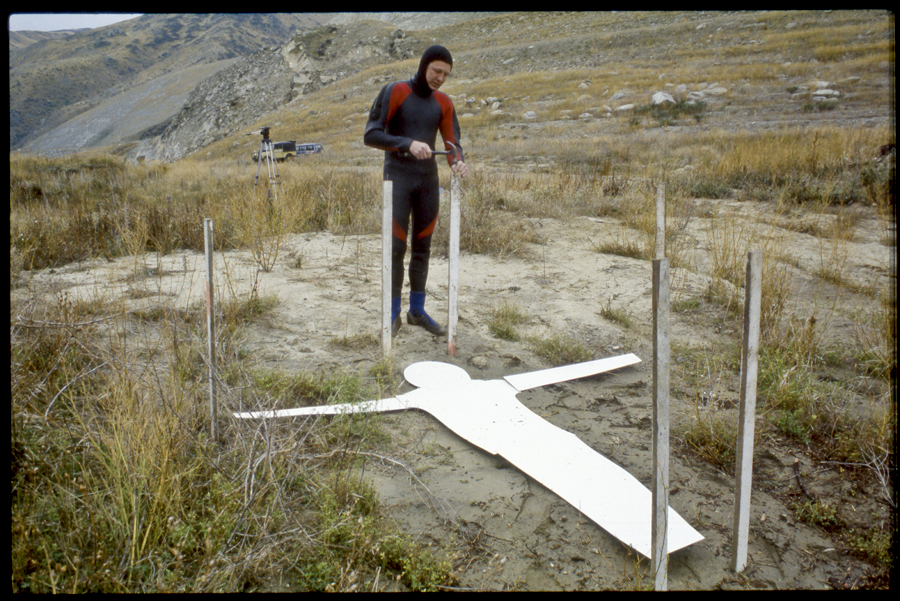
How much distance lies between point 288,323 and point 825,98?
19.9 metres

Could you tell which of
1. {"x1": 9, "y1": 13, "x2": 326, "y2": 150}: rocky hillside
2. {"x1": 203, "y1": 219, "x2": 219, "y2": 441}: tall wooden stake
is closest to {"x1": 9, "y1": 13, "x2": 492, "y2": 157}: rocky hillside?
{"x1": 9, "y1": 13, "x2": 326, "y2": 150}: rocky hillside

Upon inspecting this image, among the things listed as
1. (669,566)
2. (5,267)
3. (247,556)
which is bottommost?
(669,566)

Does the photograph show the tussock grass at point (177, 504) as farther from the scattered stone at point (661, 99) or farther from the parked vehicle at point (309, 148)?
the scattered stone at point (661, 99)

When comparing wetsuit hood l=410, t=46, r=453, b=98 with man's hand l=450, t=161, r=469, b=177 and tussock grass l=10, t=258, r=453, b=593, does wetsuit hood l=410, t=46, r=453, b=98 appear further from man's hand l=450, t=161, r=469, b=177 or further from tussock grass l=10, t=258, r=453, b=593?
tussock grass l=10, t=258, r=453, b=593

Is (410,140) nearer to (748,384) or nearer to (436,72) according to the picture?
(436,72)

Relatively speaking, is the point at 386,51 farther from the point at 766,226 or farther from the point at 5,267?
the point at 5,267

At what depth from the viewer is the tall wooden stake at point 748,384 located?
167 cm

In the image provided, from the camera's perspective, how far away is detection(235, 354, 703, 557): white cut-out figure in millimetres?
2133

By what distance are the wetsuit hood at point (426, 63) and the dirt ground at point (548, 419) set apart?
6.16 feet

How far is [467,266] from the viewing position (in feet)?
19.3

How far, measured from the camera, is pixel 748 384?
67.9 inches

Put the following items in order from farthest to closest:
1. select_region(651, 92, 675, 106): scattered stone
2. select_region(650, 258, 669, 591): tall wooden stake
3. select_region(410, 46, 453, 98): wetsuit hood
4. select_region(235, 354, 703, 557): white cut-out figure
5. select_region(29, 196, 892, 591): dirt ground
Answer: select_region(651, 92, 675, 106): scattered stone → select_region(410, 46, 453, 98): wetsuit hood → select_region(235, 354, 703, 557): white cut-out figure → select_region(29, 196, 892, 591): dirt ground → select_region(650, 258, 669, 591): tall wooden stake

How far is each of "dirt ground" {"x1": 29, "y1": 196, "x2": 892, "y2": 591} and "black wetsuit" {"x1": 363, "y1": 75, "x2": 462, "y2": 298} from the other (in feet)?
2.56

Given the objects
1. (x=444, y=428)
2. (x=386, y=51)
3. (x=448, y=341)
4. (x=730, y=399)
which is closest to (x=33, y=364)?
(x=444, y=428)
